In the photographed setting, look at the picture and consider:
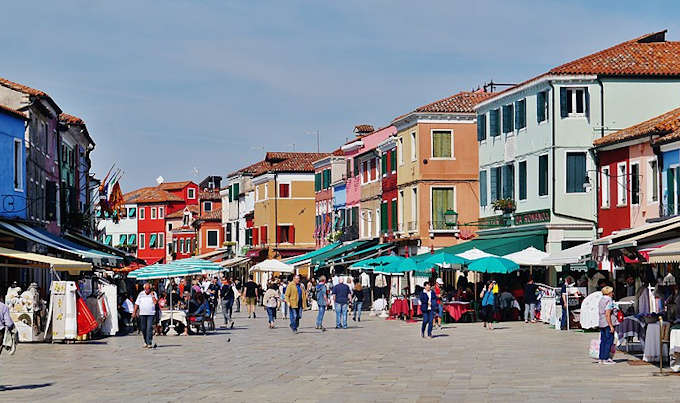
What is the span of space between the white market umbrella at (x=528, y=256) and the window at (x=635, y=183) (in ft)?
12.0

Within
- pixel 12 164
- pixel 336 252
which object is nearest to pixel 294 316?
pixel 12 164

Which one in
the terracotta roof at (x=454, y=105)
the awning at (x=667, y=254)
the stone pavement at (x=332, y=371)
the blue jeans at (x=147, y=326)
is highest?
the terracotta roof at (x=454, y=105)

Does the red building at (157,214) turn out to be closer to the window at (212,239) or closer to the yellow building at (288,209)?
the window at (212,239)

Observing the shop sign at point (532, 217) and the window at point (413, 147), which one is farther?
the window at point (413, 147)

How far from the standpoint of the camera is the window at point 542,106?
46.4 m

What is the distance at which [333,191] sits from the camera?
267 ft

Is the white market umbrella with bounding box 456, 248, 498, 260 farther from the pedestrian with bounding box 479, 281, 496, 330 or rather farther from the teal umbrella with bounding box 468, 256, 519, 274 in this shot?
the pedestrian with bounding box 479, 281, 496, 330

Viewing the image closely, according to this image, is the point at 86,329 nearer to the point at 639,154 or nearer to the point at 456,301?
the point at 456,301

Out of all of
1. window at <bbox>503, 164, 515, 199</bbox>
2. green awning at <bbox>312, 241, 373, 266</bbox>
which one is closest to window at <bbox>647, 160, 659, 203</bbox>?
window at <bbox>503, 164, 515, 199</bbox>

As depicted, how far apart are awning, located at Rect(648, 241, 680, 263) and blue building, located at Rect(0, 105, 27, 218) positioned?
22.5m

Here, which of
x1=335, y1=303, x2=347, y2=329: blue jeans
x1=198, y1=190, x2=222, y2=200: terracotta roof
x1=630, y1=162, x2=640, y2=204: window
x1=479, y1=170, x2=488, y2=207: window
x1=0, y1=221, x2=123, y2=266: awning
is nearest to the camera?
x1=0, y1=221, x2=123, y2=266: awning

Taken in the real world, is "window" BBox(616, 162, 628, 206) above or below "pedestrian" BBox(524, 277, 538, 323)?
above

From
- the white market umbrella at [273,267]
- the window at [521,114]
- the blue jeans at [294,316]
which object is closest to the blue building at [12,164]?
the blue jeans at [294,316]

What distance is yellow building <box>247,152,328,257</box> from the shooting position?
302ft
